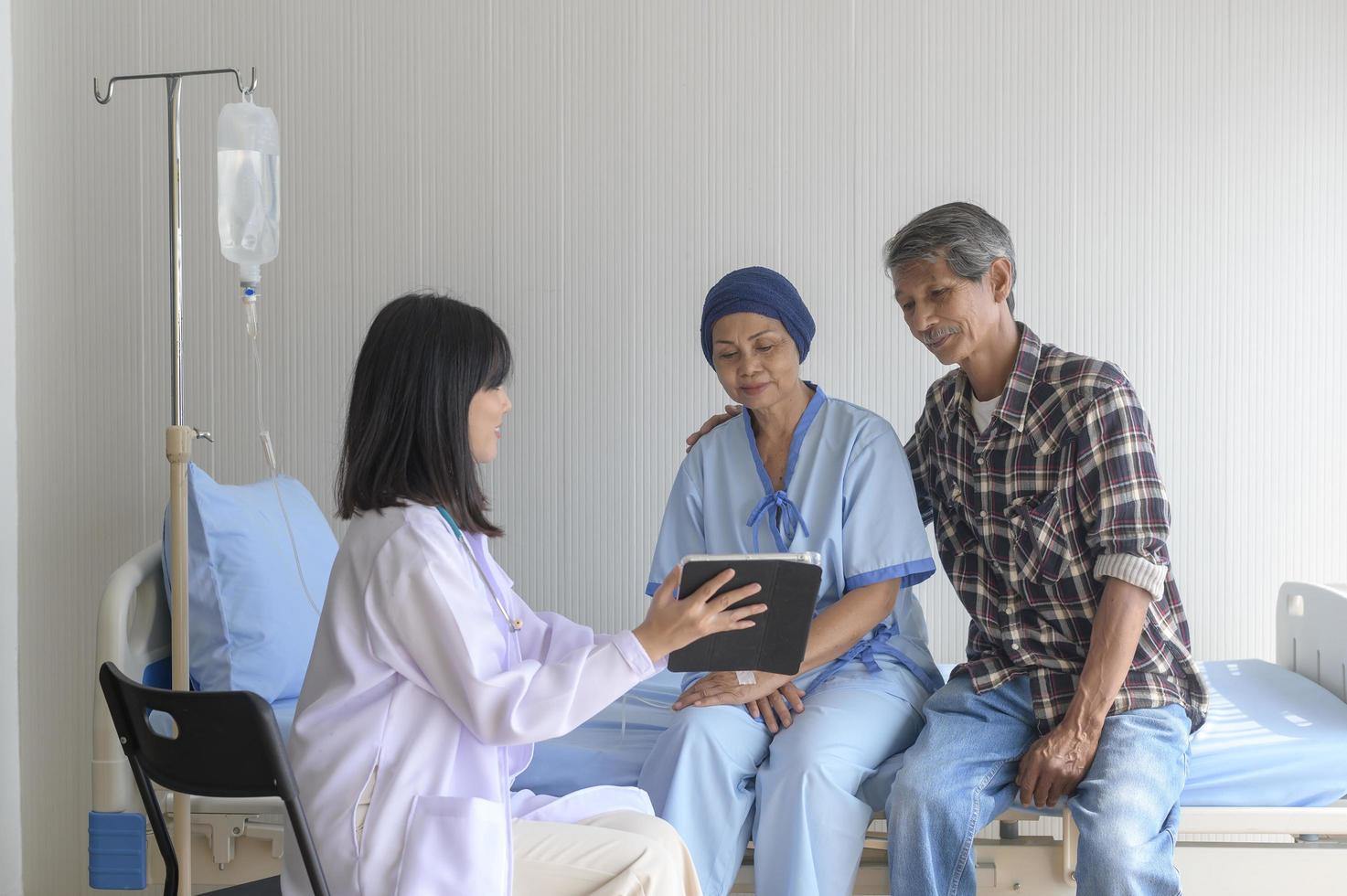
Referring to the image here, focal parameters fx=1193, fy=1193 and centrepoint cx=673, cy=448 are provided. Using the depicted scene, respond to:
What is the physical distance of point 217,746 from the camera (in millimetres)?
1402

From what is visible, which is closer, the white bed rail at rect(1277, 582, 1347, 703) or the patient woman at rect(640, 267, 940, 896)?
the patient woman at rect(640, 267, 940, 896)

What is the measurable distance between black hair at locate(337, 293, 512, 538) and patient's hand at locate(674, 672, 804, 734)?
0.71 m

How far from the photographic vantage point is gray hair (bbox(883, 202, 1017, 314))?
203 cm

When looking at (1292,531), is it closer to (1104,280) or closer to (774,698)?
(1104,280)

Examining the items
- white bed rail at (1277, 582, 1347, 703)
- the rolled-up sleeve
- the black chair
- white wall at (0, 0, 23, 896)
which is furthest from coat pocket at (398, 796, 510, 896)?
white wall at (0, 0, 23, 896)

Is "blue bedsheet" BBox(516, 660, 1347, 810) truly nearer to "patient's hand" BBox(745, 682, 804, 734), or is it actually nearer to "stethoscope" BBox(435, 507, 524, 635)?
"patient's hand" BBox(745, 682, 804, 734)

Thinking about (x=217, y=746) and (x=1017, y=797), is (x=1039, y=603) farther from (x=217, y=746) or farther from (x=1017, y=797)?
(x=217, y=746)

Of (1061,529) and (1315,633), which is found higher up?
(1061,529)

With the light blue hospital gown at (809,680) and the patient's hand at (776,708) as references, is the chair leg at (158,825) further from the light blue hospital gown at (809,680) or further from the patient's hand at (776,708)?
the patient's hand at (776,708)

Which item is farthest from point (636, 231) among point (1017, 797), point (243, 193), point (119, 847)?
point (119, 847)

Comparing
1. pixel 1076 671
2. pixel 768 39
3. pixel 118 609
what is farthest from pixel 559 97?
pixel 1076 671

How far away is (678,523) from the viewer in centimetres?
231

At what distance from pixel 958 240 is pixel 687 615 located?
0.87 meters

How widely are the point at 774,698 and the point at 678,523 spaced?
41 cm
